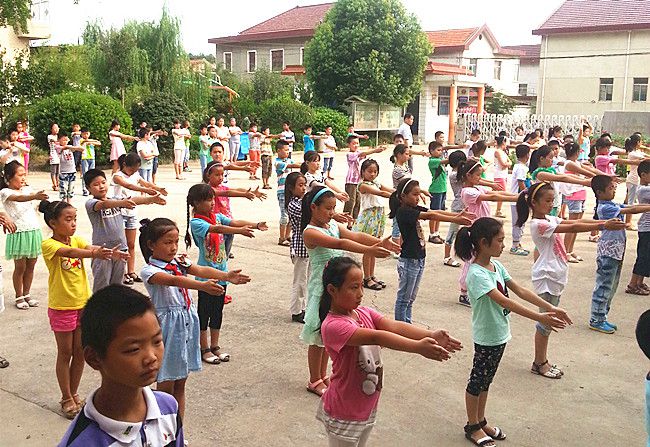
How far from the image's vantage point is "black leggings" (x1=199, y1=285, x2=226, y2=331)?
16.2 ft

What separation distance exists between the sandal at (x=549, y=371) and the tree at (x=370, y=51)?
2276cm

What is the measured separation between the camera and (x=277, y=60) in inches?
1475

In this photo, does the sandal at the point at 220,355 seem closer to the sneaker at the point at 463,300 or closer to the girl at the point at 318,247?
the girl at the point at 318,247

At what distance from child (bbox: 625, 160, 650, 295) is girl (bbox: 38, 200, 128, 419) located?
5.21m

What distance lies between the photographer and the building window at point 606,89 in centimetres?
3066

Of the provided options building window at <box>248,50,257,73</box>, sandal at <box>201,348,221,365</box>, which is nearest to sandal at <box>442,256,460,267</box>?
sandal at <box>201,348,221,365</box>

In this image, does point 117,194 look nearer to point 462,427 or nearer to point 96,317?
point 462,427

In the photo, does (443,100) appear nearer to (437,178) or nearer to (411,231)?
(437,178)

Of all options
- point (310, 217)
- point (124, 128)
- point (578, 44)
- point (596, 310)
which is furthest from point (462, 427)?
point (578, 44)

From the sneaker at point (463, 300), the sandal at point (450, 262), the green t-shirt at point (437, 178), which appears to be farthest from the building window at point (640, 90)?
the sneaker at point (463, 300)

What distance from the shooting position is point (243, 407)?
4.26m

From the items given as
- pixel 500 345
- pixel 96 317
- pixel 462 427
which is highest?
pixel 96 317

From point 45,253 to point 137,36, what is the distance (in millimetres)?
20012

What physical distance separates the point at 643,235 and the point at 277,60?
1293 inches
